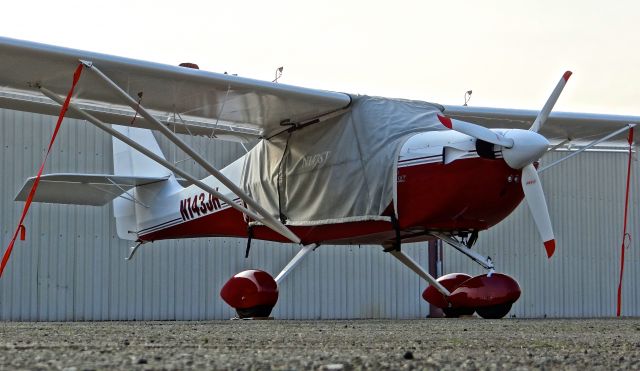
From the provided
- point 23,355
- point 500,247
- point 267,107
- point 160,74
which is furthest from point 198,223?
point 23,355

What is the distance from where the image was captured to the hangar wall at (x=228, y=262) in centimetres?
1653

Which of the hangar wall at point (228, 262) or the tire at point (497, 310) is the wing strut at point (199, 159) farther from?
the hangar wall at point (228, 262)

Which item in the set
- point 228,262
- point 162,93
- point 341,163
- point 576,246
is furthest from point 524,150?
point 576,246

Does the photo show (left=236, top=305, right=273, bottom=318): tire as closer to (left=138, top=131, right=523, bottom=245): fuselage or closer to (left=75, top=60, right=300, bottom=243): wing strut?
(left=75, top=60, right=300, bottom=243): wing strut

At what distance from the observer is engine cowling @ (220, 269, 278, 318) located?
1273 centimetres

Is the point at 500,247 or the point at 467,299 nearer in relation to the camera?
the point at 467,299

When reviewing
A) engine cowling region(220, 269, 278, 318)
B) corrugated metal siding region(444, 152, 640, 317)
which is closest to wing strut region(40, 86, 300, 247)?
engine cowling region(220, 269, 278, 318)

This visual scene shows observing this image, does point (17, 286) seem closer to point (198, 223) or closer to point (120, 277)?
point (120, 277)

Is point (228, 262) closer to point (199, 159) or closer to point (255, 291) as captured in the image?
point (255, 291)

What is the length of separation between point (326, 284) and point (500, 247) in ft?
14.0

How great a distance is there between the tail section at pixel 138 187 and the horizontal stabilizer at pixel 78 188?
66 cm

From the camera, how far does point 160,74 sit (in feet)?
37.7

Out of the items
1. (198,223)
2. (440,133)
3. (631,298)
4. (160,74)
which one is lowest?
(631,298)

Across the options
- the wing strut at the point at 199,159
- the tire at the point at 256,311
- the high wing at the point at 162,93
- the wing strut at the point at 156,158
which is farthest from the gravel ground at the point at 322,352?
the tire at the point at 256,311
